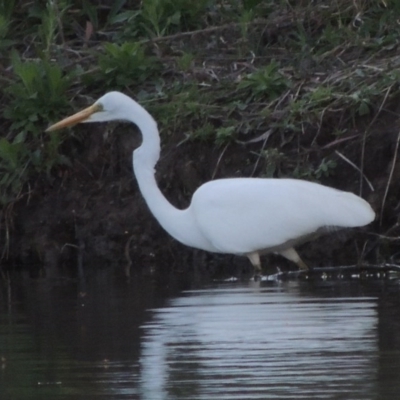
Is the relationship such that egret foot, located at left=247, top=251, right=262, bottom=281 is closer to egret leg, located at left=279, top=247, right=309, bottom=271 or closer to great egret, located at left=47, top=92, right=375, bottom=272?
great egret, located at left=47, top=92, right=375, bottom=272

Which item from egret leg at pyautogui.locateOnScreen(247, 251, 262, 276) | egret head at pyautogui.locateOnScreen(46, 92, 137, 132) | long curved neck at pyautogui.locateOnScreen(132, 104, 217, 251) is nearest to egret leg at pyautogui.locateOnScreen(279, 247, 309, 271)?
egret leg at pyautogui.locateOnScreen(247, 251, 262, 276)

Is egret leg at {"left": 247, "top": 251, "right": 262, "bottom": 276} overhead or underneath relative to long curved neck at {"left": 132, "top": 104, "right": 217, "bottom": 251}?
underneath

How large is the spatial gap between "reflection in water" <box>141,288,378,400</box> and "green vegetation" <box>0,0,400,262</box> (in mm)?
3120

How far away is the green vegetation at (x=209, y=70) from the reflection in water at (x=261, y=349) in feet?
10.2

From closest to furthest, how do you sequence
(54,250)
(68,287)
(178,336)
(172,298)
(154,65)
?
(178,336) → (172,298) → (68,287) → (54,250) → (154,65)

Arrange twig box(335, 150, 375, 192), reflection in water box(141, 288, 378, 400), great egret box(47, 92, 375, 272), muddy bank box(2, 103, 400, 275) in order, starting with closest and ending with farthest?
reflection in water box(141, 288, 378, 400) < great egret box(47, 92, 375, 272) < twig box(335, 150, 375, 192) < muddy bank box(2, 103, 400, 275)

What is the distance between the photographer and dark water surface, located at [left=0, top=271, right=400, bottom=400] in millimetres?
5293

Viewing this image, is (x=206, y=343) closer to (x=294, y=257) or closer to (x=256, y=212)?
(x=256, y=212)

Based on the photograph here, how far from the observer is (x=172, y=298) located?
851cm

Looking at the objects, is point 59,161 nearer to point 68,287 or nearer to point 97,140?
point 97,140

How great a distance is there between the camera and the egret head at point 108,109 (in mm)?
10493

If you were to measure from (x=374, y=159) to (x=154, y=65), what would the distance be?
2.67 metres

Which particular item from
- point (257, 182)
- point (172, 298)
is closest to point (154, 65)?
point (257, 182)

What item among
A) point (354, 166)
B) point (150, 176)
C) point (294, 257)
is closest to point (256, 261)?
point (294, 257)
